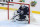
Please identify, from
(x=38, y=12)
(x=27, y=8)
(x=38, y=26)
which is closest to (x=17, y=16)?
(x=27, y=8)

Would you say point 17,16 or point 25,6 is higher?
point 25,6

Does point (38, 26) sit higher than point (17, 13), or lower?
lower

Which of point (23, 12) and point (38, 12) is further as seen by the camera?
point (38, 12)

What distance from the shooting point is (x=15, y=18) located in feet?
3.05

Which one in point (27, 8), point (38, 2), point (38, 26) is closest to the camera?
point (38, 26)

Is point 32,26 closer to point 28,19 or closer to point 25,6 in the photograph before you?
point 28,19

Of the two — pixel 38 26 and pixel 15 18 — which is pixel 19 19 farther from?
pixel 38 26

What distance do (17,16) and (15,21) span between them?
55 mm

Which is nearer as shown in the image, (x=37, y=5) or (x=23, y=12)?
(x=23, y=12)

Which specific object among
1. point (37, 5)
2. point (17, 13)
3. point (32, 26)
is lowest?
point (32, 26)

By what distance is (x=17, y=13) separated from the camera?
93cm

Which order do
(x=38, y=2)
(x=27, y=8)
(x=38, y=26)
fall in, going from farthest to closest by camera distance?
(x=38, y=2) < (x=27, y=8) < (x=38, y=26)

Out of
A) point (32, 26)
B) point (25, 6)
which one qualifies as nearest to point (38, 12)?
point (25, 6)

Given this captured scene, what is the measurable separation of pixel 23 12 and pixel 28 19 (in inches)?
3.3
